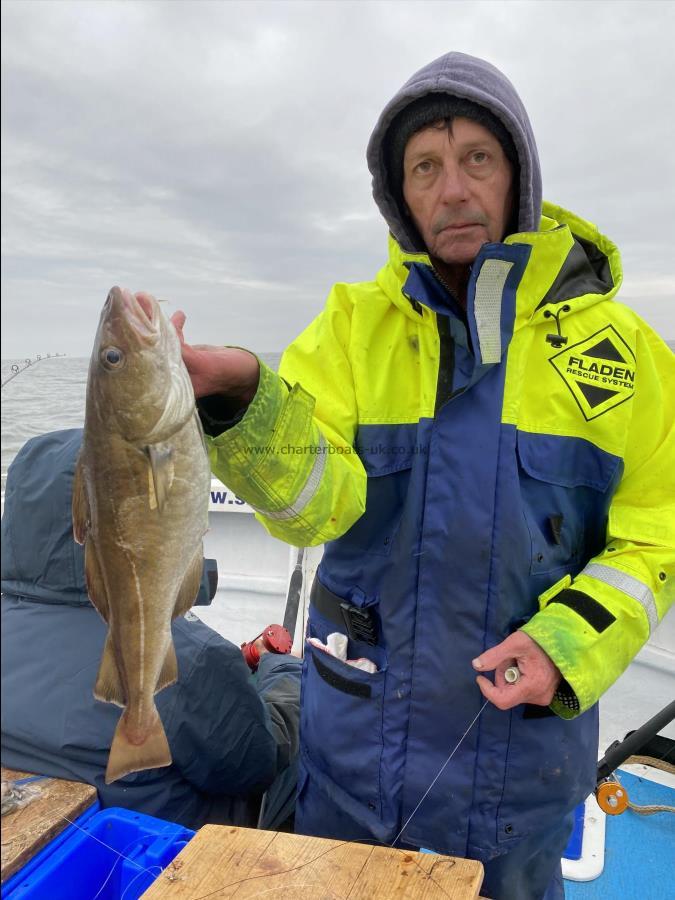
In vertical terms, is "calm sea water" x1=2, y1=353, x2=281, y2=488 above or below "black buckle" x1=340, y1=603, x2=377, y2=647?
above

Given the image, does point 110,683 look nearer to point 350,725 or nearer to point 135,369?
point 135,369

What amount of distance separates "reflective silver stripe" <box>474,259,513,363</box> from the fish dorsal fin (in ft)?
3.31

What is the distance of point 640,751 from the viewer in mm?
3490

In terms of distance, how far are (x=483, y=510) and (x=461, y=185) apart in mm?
997

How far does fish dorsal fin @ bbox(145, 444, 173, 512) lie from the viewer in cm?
133

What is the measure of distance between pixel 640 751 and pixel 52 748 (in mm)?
2900

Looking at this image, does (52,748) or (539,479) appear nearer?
(539,479)

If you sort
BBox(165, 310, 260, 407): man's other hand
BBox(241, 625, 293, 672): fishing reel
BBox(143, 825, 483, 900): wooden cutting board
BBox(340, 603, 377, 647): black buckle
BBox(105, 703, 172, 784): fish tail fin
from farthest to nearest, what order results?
BBox(241, 625, 293, 672): fishing reel → BBox(340, 603, 377, 647): black buckle → BBox(143, 825, 483, 900): wooden cutting board → BBox(165, 310, 260, 407): man's other hand → BBox(105, 703, 172, 784): fish tail fin

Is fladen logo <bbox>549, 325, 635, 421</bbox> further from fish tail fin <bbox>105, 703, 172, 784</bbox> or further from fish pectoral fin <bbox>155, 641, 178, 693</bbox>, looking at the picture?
fish tail fin <bbox>105, 703, 172, 784</bbox>

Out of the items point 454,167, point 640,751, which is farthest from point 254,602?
point 454,167

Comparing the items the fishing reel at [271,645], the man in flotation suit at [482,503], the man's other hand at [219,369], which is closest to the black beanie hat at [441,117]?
the man in flotation suit at [482,503]

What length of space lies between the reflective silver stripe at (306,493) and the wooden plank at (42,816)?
113 cm

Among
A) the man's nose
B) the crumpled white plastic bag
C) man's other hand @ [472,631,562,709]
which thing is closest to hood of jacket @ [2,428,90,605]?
the crumpled white plastic bag

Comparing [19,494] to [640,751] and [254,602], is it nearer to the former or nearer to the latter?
[640,751]
